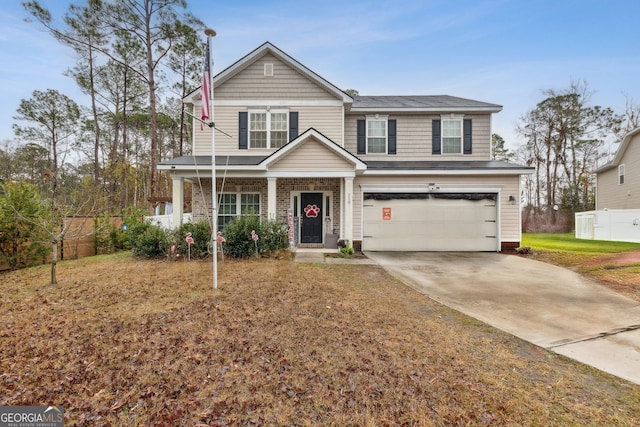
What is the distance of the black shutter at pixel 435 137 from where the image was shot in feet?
41.7

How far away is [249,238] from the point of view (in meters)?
9.34

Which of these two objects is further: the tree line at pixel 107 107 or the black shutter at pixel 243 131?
the tree line at pixel 107 107

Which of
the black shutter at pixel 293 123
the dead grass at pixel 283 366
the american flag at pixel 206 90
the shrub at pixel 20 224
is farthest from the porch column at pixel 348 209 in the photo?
the shrub at pixel 20 224

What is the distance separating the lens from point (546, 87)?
2386 centimetres

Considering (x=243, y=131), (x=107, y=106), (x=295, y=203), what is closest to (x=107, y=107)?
(x=107, y=106)

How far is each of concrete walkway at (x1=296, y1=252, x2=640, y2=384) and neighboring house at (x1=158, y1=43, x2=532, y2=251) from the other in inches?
87.3

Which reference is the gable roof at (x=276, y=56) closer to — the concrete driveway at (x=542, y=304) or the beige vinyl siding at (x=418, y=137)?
the beige vinyl siding at (x=418, y=137)

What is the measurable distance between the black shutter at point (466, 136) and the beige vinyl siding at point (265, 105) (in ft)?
18.0

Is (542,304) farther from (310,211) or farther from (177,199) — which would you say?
(177,199)

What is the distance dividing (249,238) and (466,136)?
1017cm

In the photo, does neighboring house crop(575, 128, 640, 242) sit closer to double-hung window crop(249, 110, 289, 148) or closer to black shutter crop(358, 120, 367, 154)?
black shutter crop(358, 120, 367, 154)

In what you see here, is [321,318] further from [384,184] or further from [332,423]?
[384,184]

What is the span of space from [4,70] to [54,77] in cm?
541

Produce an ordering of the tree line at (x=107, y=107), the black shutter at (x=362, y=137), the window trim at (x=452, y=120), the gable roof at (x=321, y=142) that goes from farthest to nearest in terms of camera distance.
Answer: the tree line at (x=107, y=107) < the black shutter at (x=362, y=137) < the window trim at (x=452, y=120) < the gable roof at (x=321, y=142)
